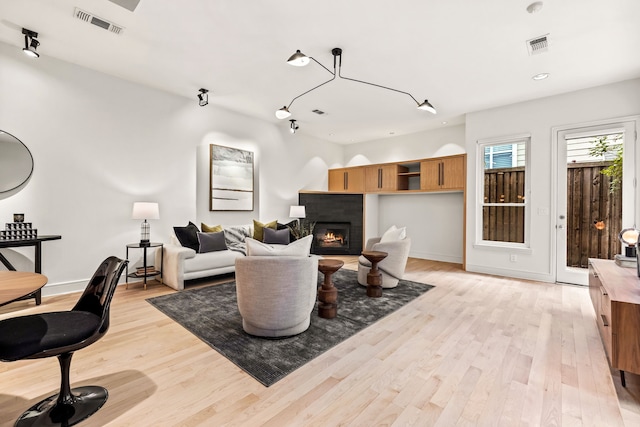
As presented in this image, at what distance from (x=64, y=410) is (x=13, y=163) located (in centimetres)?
324

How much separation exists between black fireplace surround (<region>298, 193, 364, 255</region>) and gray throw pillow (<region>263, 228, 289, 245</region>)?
5.71 feet

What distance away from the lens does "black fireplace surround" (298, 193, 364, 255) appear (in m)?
6.98

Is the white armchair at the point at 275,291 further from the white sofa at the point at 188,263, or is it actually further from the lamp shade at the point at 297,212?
the lamp shade at the point at 297,212

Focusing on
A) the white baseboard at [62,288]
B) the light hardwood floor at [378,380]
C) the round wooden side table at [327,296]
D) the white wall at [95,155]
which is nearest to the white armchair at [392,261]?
the light hardwood floor at [378,380]

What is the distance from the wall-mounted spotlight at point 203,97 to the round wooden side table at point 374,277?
11.4ft

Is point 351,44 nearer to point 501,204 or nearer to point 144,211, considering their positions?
Answer: point 144,211

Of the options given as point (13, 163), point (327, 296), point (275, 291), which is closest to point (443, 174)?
point (327, 296)

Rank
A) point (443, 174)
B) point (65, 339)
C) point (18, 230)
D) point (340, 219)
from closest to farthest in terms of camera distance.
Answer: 1. point (65, 339)
2. point (18, 230)
3. point (443, 174)
4. point (340, 219)

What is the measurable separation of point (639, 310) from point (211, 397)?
275 centimetres

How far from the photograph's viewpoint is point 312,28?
9.43 feet

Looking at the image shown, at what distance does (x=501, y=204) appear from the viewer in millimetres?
5141

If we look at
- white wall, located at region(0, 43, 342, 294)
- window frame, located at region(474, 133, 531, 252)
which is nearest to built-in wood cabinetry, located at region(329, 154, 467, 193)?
window frame, located at region(474, 133, 531, 252)

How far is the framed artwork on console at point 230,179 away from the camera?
531 centimetres

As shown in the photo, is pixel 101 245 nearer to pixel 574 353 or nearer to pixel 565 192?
pixel 574 353
